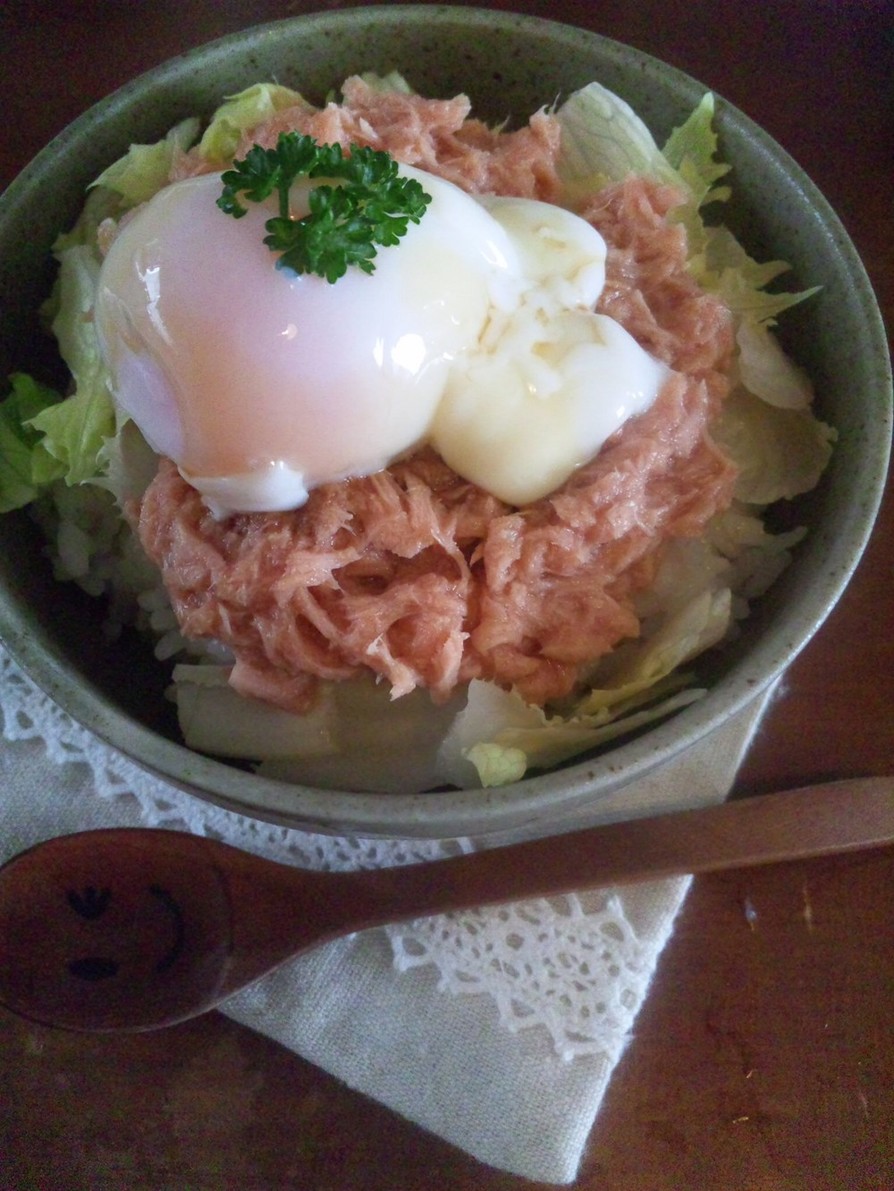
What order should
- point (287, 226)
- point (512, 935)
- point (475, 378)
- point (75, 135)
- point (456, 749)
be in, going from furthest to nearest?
point (75, 135), point (512, 935), point (456, 749), point (475, 378), point (287, 226)

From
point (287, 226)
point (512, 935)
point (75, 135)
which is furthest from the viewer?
point (75, 135)


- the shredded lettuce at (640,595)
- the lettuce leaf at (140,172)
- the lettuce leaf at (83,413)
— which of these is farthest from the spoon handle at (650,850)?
the lettuce leaf at (140,172)

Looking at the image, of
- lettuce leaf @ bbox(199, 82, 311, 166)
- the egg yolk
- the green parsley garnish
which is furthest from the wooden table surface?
lettuce leaf @ bbox(199, 82, 311, 166)

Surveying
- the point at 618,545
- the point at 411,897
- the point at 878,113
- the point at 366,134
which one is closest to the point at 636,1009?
the point at 411,897

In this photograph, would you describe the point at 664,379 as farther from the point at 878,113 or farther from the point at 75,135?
the point at 878,113

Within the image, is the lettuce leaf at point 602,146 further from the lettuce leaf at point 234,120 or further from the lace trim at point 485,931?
the lace trim at point 485,931
